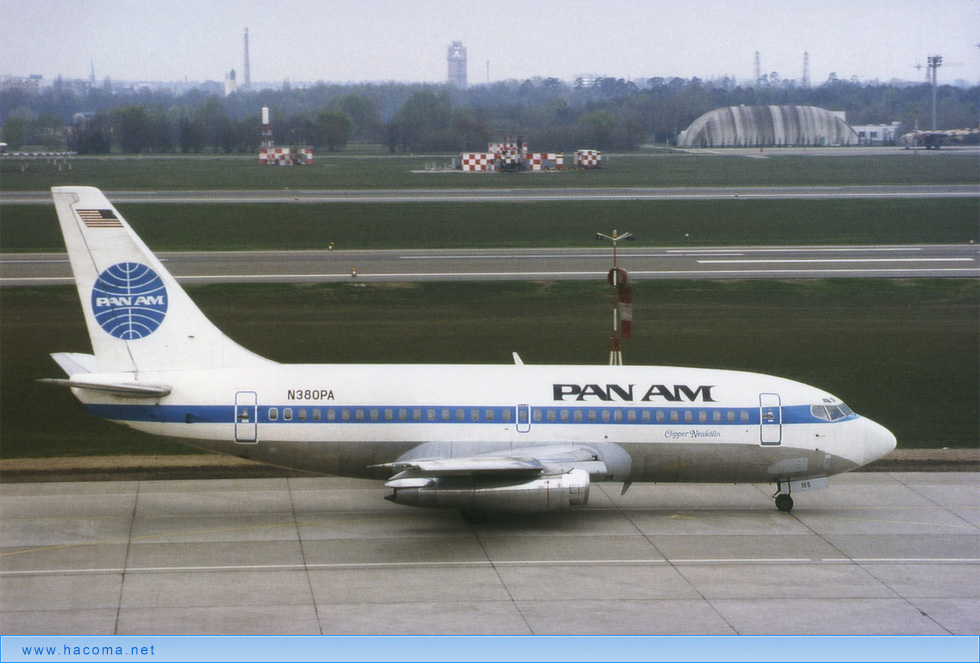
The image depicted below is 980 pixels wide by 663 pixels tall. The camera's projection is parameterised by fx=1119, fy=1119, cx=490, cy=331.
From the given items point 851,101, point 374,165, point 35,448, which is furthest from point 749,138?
point 35,448

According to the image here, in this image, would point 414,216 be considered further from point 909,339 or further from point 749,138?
point 749,138

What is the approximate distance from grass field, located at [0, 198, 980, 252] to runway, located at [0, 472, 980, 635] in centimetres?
4606

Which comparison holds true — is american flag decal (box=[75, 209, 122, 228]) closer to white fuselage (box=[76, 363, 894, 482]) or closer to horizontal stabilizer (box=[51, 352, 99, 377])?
horizontal stabilizer (box=[51, 352, 99, 377])


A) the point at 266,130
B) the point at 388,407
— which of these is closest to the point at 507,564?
the point at 388,407

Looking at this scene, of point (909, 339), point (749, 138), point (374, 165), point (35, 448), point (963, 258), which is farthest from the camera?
point (749, 138)

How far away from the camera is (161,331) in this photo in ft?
83.5

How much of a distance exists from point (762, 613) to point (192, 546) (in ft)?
38.4

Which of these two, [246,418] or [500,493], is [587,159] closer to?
[246,418]

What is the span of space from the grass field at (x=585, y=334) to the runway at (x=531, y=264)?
2650 millimetres

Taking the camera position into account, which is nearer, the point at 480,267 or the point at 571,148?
the point at 480,267

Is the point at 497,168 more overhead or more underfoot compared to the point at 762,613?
more overhead

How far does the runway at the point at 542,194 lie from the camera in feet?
315

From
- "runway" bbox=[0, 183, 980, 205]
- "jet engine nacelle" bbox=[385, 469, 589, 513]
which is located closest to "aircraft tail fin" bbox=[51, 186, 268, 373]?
"jet engine nacelle" bbox=[385, 469, 589, 513]

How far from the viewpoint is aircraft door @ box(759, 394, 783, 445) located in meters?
26.0
